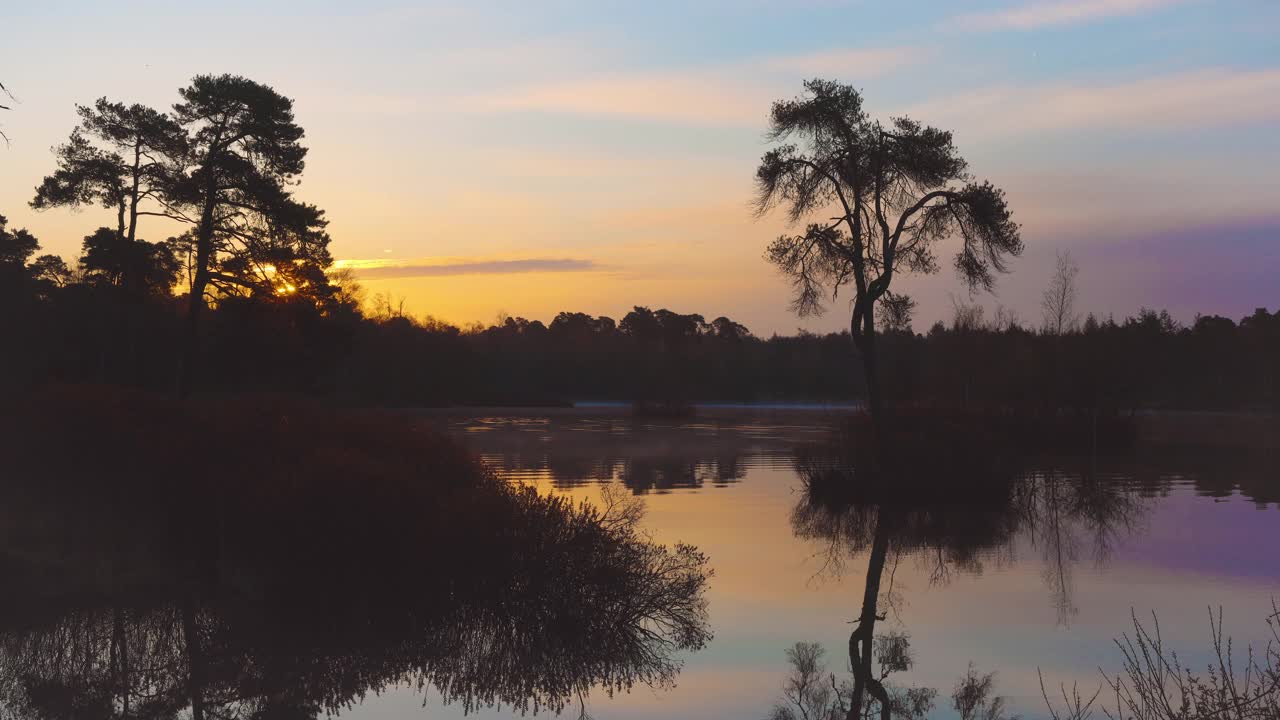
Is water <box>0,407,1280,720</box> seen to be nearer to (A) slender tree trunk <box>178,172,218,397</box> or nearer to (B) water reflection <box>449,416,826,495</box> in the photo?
(B) water reflection <box>449,416,826,495</box>

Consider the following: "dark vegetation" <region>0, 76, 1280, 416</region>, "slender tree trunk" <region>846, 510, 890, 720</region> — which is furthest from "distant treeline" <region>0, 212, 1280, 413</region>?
"slender tree trunk" <region>846, 510, 890, 720</region>

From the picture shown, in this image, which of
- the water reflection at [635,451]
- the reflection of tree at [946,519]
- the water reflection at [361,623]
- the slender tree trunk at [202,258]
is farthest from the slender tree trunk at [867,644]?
the slender tree trunk at [202,258]

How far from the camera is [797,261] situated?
2614 centimetres

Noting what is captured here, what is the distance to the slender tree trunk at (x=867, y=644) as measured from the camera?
9375 millimetres

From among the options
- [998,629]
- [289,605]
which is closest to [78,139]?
[289,605]

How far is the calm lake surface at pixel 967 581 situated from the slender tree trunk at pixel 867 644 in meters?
0.15

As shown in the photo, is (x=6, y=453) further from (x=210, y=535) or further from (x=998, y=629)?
(x=998, y=629)

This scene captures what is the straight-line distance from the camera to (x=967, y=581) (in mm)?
15141

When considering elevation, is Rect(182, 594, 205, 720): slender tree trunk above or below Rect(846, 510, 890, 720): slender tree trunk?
below

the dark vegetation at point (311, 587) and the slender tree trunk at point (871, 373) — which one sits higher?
the slender tree trunk at point (871, 373)

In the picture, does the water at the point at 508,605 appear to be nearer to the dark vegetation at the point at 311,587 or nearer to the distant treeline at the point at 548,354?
the dark vegetation at the point at 311,587

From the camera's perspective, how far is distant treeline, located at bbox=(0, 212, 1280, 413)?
3672 centimetres

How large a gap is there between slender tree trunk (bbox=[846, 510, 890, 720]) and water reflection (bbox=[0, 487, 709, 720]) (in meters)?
1.65

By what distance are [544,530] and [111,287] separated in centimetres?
3235
